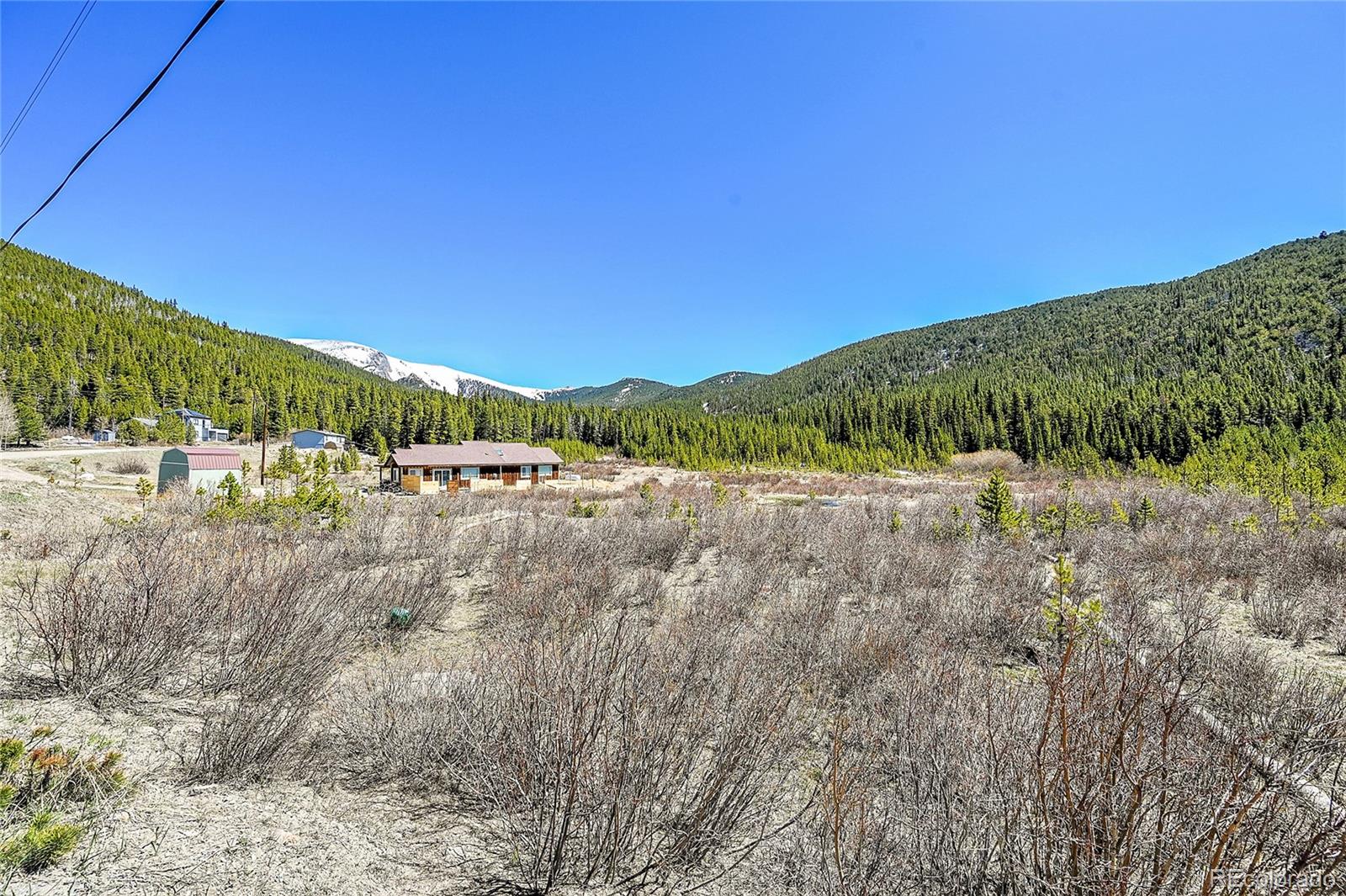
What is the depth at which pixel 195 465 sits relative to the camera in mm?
25625

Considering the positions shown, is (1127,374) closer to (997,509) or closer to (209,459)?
(997,509)

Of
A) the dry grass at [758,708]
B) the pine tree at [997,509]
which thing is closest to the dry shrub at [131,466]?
the dry grass at [758,708]

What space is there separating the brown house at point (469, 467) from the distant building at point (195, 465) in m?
9.97

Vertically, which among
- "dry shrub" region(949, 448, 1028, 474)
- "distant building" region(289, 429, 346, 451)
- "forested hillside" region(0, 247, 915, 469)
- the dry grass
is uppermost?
"forested hillside" region(0, 247, 915, 469)

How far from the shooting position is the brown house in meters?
36.7

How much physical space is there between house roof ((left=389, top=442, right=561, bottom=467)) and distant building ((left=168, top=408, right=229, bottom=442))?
152ft

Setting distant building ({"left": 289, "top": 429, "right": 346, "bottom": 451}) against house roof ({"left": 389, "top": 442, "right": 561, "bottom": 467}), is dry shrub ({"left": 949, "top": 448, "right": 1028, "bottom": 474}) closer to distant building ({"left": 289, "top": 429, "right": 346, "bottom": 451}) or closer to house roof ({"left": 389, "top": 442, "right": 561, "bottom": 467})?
house roof ({"left": 389, "top": 442, "right": 561, "bottom": 467})

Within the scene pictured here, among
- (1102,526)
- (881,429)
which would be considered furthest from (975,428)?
(1102,526)

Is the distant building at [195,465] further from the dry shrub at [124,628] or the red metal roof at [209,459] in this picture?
the dry shrub at [124,628]

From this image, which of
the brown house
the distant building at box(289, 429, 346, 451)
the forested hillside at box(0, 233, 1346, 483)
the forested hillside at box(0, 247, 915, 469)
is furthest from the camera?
the distant building at box(289, 429, 346, 451)

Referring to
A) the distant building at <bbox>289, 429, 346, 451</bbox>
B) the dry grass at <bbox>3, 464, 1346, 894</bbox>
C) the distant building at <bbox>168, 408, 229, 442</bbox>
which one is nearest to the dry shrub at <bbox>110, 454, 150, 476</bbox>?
the dry grass at <bbox>3, 464, 1346, 894</bbox>

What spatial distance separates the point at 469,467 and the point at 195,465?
1528 cm

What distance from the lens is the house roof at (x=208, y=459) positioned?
25703 mm

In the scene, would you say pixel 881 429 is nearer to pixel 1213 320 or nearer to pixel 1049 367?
pixel 1049 367
